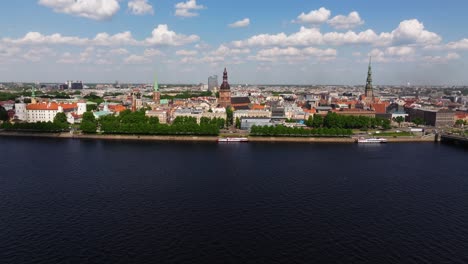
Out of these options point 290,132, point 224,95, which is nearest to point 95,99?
point 224,95

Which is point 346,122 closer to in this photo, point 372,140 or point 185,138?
point 372,140

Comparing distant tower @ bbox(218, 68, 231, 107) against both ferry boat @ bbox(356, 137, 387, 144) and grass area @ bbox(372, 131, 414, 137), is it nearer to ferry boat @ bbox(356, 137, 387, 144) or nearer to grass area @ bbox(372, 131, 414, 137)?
grass area @ bbox(372, 131, 414, 137)

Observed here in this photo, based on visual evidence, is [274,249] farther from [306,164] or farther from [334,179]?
[306,164]

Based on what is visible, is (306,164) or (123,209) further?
(306,164)

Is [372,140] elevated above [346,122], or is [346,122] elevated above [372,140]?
[346,122]

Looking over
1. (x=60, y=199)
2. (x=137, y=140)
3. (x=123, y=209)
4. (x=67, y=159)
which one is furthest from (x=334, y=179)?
(x=137, y=140)

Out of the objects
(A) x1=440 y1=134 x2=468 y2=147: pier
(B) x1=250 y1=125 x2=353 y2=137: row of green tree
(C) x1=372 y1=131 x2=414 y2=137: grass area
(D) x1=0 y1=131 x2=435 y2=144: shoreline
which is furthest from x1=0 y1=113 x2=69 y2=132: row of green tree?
(A) x1=440 y1=134 x2=468 y2=147: pier
